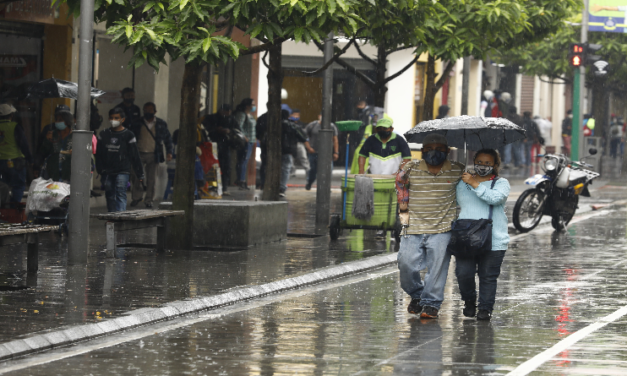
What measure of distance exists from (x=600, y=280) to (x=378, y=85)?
8603mm

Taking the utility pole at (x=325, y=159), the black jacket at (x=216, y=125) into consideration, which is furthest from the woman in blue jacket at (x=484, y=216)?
the black jacket at (x=216, y=125)

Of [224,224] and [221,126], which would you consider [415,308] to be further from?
[221,126]

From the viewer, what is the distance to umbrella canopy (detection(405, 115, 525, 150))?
9594mm

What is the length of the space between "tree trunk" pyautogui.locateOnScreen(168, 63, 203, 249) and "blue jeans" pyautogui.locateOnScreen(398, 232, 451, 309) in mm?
4466

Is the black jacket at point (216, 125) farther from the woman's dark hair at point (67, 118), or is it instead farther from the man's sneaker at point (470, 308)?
the man's sneaker at point (470, 308)

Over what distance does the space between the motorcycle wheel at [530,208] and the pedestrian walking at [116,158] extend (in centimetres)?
605

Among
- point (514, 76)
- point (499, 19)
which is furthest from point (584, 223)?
point (514, 76)

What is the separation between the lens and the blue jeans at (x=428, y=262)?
9359 millimetres

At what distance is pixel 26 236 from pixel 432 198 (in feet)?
12.1

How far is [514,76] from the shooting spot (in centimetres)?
5125

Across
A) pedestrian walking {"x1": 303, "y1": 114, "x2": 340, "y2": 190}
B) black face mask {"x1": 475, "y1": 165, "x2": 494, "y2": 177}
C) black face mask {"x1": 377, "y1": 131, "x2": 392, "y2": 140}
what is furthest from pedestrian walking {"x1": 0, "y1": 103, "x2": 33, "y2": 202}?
pedestrian walking {"x1": 303, "y1": 114, "x2": 340, "y2": 190}

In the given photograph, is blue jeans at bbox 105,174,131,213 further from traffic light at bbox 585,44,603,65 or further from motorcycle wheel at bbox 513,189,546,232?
traffic light at bbox 585,44,603,65

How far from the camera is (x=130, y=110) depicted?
19.8 m

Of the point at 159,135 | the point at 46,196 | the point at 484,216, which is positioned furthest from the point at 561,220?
the point at 484,216
